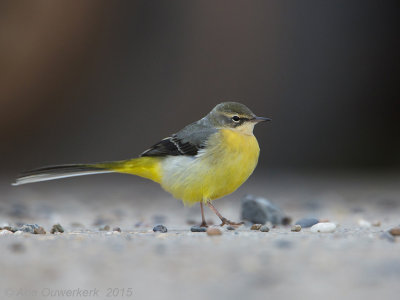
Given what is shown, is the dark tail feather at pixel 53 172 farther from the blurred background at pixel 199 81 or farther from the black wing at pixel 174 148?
the blurred background at pixel 199 81

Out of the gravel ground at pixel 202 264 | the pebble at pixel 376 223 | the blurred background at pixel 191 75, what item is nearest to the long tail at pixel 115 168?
the gravel ground at pixel 202 264

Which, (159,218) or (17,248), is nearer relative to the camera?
(17,248)

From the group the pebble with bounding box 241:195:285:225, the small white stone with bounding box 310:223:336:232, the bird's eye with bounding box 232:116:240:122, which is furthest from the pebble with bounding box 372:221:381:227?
the bird's eye with bounding box 232:116:240:122

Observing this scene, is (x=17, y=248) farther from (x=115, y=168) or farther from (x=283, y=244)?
(x=115, y=168)

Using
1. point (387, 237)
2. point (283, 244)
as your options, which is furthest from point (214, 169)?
point (387, 237)

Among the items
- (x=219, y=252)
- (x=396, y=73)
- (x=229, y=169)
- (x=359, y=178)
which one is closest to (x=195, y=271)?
(x=219, y=252)

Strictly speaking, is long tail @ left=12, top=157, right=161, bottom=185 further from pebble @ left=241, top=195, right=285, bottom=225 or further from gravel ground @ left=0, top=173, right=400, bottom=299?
pebble @ left=241, top=195, right=285, bottom=225

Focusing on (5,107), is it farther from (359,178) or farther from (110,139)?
(359,178)
